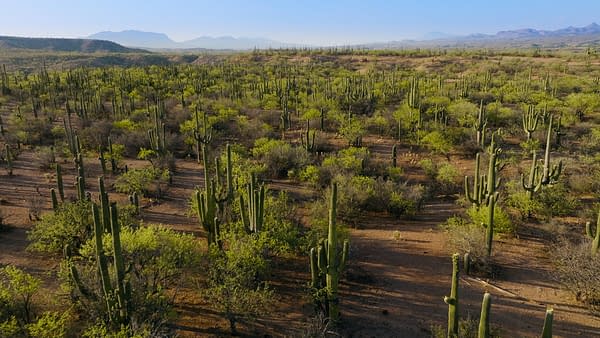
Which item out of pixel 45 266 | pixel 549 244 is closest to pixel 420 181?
pixel 549 244

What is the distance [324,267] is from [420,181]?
12.1 m

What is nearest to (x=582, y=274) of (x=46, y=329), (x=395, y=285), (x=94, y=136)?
(x=395, y=285)

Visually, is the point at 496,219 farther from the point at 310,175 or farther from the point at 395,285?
the point at 310,175

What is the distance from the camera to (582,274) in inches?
421

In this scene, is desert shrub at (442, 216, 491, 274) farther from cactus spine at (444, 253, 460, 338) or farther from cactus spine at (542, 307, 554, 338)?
cactus spine at (542, 307, 554, 338)

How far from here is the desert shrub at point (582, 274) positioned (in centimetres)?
1055

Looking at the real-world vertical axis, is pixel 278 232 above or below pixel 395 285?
above

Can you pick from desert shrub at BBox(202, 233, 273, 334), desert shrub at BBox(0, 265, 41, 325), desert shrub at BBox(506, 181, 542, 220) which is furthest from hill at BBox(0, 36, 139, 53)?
desert shrub at BBox(506, 181, 542, 220)

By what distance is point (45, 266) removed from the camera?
1289cm

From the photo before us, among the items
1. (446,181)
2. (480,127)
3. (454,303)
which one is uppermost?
(480,127)

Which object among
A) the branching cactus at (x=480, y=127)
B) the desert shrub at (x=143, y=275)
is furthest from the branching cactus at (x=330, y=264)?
the branching cactus at (x=480, y=127)

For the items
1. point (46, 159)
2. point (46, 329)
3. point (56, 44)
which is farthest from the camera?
point (56, 44)

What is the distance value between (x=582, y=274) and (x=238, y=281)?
8.73m

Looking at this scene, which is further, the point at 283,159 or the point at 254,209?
the point at 283,159
